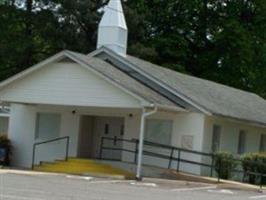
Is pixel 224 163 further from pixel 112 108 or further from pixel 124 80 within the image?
pixel 112 108

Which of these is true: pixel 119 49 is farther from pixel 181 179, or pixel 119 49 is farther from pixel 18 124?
pixel 181 179

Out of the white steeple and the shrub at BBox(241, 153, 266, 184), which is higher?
the white steeple

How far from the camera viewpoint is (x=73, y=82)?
2934 cm

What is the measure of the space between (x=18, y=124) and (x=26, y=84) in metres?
3.97

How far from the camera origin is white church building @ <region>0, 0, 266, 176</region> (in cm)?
2902

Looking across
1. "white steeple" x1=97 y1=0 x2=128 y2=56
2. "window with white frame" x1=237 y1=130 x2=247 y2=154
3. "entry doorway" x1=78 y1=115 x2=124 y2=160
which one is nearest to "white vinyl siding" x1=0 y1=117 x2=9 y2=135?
"white steeple" x1=97 y1=0 x2=128 y2=56

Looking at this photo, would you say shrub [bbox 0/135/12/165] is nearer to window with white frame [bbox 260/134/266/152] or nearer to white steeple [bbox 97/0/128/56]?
white steeple [bbox 97/0/128/56]

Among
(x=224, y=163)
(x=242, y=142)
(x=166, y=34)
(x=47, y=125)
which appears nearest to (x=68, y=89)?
(x=47, y=125)

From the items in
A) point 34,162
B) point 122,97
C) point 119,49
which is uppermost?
point 119,49

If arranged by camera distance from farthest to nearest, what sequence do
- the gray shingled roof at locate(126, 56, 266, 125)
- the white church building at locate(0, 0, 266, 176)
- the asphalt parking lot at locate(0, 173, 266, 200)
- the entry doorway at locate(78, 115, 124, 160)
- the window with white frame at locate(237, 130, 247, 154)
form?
the window with white frame at locate(237, 130, 247, 154), the entry doorway at locate(78, 115, 124, 160), the gray shingled roof at locate(126, 56, 266, 125), the white church building at locate(0, 0, 266, 176), the asphalt parking lot at locate(0, 173, 266, 200)

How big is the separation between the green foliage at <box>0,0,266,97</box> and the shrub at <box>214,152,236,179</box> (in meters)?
19.8

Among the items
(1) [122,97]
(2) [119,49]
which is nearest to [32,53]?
(2) [119,49]

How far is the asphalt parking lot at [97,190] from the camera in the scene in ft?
57.3

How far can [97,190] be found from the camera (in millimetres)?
20312
